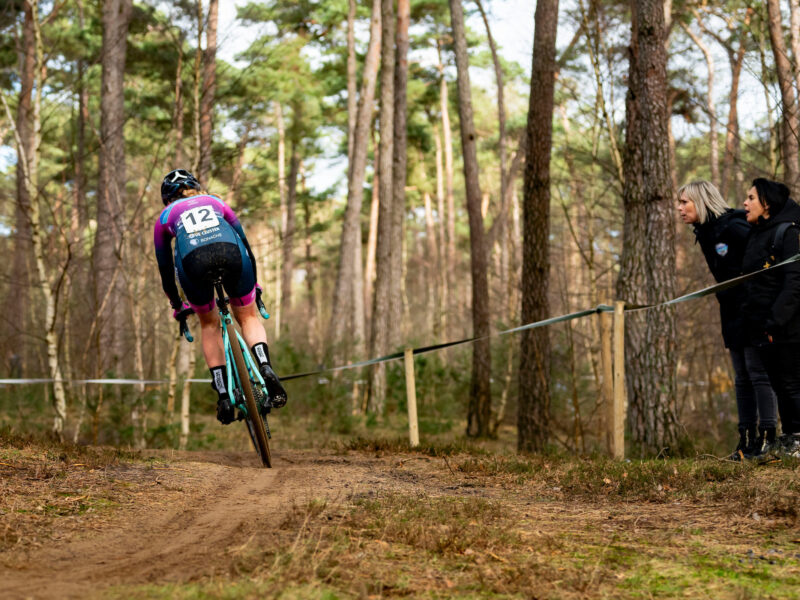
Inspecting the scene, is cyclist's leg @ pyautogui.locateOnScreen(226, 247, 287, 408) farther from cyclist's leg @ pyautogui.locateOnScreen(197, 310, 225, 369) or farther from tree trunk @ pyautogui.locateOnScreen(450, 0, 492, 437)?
tree trunk @ pyautogui.locateOnScreen(450, 0, 492, 437)

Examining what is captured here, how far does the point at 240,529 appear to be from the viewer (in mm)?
3732

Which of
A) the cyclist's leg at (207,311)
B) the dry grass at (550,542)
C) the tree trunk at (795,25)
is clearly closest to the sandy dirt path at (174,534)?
the dry grass at (550,542)

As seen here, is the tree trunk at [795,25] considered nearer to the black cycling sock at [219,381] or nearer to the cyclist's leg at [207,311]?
the cyclist's leg at [207,311]

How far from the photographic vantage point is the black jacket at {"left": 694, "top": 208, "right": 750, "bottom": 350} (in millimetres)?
6273

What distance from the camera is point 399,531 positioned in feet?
11.9

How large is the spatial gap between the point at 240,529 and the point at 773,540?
2544 millimetres

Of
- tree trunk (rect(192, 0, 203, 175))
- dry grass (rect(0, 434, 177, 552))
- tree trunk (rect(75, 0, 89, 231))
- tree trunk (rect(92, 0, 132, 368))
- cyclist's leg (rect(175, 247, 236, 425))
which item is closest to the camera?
dry grass (rect(0, 434, 177, 552))

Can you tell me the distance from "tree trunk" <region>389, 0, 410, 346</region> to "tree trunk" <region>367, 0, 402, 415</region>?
21 centimetres

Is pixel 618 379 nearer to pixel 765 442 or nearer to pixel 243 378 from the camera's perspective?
pixel 765 442

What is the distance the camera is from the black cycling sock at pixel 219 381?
6074mm

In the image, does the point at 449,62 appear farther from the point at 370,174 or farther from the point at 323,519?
the point at 323,519

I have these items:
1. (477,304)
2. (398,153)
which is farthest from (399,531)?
(398,153)

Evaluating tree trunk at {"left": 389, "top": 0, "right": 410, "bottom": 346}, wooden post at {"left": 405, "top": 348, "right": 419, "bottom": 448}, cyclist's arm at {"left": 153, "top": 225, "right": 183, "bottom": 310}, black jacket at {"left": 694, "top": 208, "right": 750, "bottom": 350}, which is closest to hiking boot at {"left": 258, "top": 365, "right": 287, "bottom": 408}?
cyclist's arm at {"left": 153, "top": 225, "right": 183, "bottom": 310}

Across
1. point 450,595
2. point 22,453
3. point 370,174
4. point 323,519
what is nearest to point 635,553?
point 450,595
